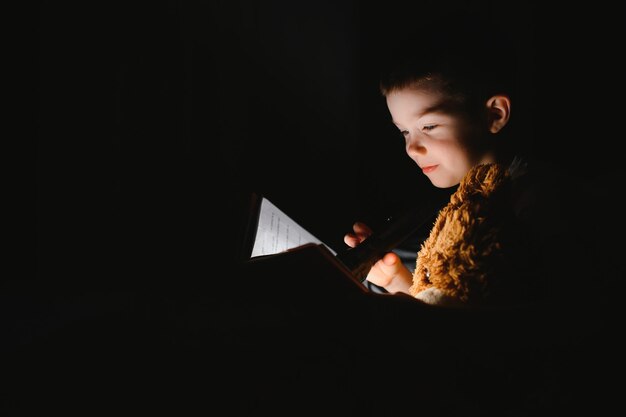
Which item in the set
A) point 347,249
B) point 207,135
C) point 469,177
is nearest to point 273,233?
point 347,249

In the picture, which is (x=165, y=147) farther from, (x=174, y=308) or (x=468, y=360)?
(x=468, y=360)

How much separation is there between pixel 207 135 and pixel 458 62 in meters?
0.58

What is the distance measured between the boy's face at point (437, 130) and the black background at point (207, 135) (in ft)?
0.64

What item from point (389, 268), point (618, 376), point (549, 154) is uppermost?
point (549, 154)

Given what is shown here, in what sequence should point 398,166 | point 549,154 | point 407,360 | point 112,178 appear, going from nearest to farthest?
point 407,360 → point 112,178 → point 549,154 → point 398,166

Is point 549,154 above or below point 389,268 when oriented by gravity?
above

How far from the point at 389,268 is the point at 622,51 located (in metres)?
1.05

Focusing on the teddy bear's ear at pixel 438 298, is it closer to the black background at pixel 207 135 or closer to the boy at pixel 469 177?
the boy at pixel 469 177

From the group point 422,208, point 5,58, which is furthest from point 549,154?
point 5,58

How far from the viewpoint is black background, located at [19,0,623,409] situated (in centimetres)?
55

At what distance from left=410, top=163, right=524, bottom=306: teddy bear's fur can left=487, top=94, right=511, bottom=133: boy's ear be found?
0.25m

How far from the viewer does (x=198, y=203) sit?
818mm

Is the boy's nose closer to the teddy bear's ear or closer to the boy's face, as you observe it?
the boy's face

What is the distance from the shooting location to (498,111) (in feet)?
2.65
